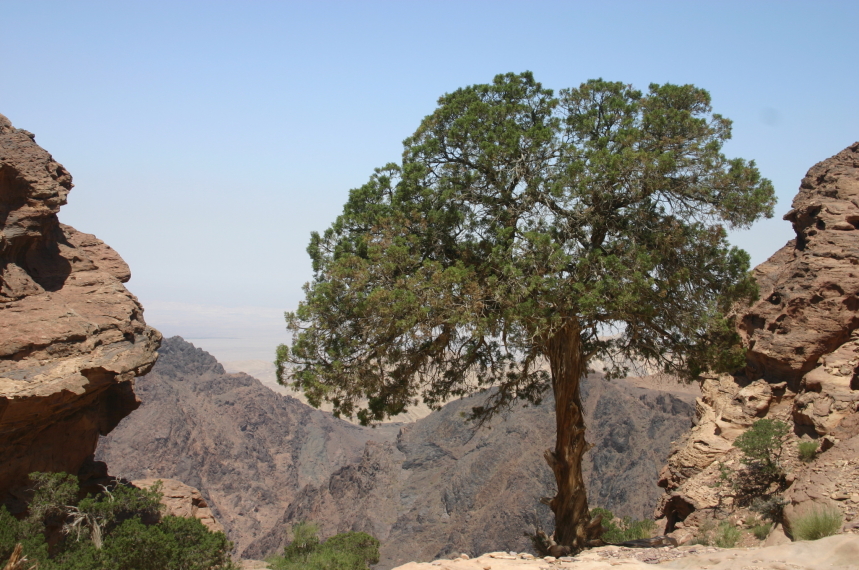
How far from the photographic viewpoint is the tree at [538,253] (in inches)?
456

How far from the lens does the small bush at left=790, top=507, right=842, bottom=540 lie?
997 cm

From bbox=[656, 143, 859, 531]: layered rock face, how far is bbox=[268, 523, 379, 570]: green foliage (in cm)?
1239

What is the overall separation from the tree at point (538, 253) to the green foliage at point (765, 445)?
2.26m

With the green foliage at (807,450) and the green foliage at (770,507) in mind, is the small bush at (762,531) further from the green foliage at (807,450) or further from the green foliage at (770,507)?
the green foliage at (807,450)

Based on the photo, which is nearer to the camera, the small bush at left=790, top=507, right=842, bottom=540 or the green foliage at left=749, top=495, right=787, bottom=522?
the small bush at left=790, top=507, right=842, bottom=540

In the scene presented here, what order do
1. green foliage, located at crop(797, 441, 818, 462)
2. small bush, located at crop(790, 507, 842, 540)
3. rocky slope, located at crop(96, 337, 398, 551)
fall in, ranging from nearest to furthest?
small bush, located at crop(790, 507, 842, 540)
green foliage, located at crop(797, 441, 818, 462)
rocky slope, located at crop(96, 337, 398, 551)

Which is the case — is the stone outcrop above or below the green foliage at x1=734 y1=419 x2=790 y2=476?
below

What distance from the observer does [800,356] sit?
1622 cm

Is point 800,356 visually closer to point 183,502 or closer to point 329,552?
point 183,502

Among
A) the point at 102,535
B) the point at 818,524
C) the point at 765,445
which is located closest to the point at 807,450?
the point at 765,445

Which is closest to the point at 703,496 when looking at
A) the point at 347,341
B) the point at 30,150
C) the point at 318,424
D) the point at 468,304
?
the point at 468,304

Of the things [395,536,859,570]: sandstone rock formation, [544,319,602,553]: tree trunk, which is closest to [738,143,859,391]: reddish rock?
[544,319,602,553]: tree trunk

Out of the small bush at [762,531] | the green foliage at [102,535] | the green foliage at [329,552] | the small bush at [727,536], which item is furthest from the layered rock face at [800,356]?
the green foliage at [329,552]

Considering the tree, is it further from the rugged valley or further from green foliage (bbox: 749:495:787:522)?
the rugged valley
